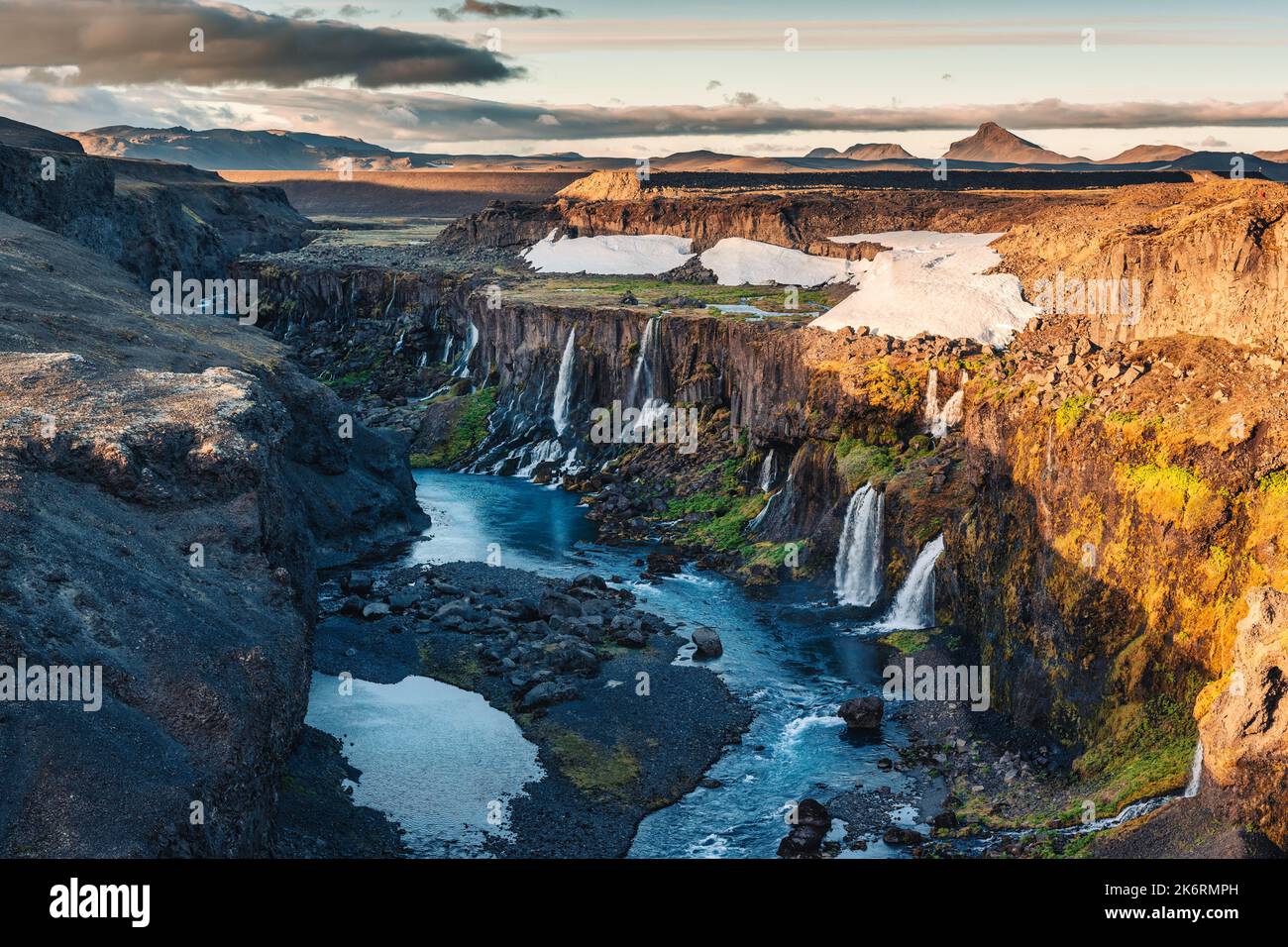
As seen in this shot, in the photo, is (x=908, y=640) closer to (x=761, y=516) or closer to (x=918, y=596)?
(x=918, y=596)

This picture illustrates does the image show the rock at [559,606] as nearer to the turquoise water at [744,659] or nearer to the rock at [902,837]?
the turquoise water at [744,659]

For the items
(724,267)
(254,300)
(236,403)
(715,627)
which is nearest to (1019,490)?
(715,627)

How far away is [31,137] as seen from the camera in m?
138

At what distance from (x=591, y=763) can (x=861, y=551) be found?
18.8 meters

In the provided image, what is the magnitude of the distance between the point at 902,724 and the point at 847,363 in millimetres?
22455

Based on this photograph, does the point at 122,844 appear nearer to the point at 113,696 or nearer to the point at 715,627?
the point at 113,696

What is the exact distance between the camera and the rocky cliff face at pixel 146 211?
78688 mm

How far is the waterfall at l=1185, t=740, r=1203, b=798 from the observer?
1062 inches

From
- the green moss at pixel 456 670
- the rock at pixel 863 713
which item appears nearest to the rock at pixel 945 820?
the rock at pixel 863 713

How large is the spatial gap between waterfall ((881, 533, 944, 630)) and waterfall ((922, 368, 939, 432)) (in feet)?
25.3

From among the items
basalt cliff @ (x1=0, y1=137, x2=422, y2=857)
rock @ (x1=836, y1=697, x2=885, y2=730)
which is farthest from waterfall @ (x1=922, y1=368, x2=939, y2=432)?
basalt cliff @ (x1=0, y1=137, x2=422, y2=857)

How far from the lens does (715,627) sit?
4750 centimetres

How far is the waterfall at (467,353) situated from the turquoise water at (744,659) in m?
20.2

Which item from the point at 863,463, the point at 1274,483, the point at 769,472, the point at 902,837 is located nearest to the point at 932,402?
the point at 863,463
